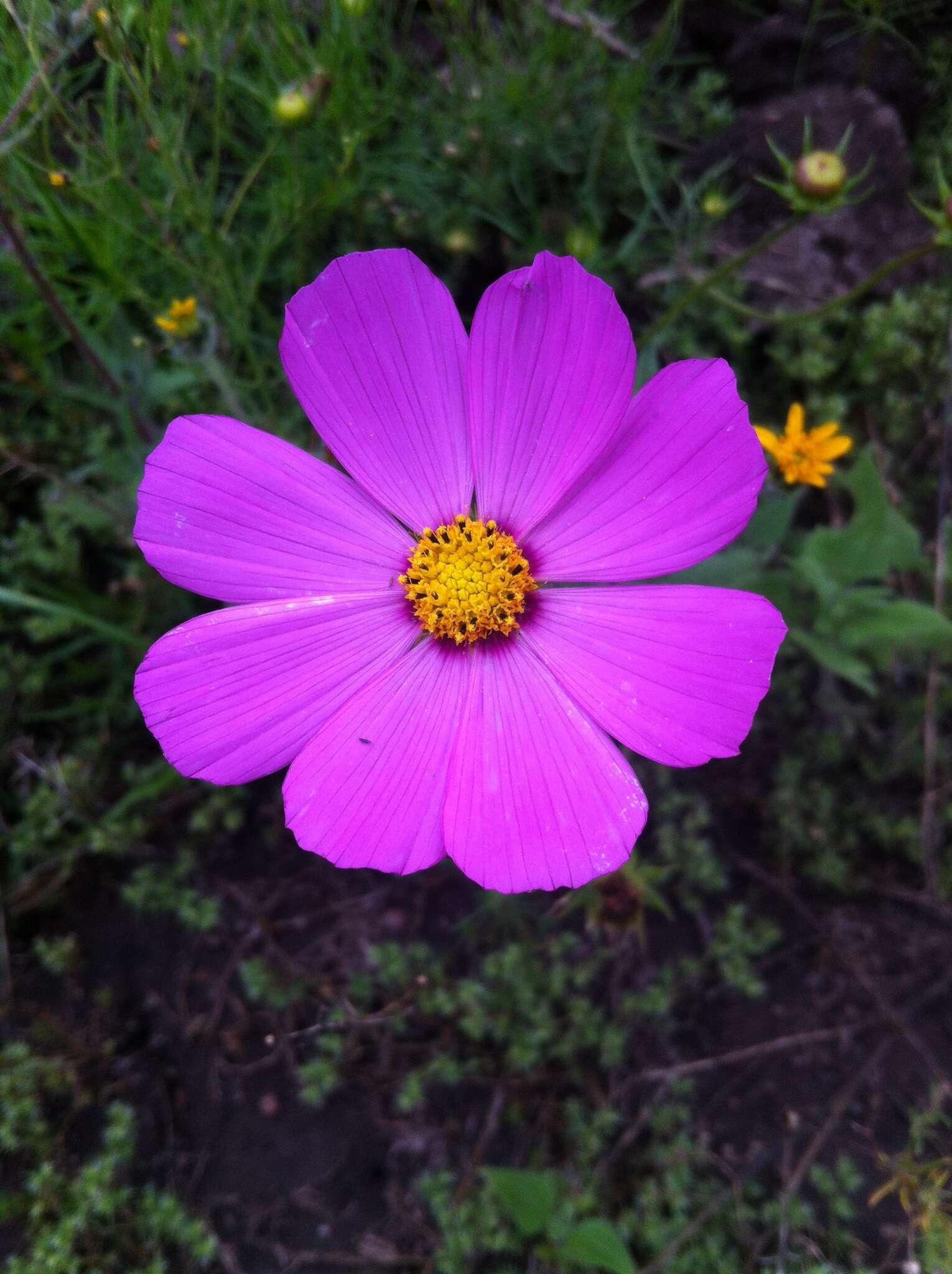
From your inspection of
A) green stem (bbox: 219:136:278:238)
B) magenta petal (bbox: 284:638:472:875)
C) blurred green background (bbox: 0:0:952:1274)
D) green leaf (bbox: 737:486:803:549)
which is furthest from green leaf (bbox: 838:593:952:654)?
green stem (bbox: 219:136:278:238)

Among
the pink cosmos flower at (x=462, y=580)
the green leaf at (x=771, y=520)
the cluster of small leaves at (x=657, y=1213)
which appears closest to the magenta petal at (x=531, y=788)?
the pink cosmos flower at (x=462, y=580)

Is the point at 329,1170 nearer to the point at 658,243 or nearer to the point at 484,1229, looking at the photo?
the point at 484,1229

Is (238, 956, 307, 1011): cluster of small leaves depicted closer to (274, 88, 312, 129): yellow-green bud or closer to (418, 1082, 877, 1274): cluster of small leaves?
(418, 1082, 877, 1274): cluster of small leaves

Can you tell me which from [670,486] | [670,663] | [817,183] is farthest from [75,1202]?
[817,183]

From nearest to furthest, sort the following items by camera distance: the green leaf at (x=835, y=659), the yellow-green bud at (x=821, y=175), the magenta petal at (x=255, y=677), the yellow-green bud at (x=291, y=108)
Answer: the magenta petal at (x=255, y=677) < the yellow-green bud at (x=821, y=175) < the yellow-green bud at (x=291, y=108) < the green leaf at (x=835, y=659)

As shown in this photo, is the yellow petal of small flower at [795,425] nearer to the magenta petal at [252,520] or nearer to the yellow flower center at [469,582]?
the yellow flower center at [469,582]

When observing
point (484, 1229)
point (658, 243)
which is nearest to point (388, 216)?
point (658, 243)
